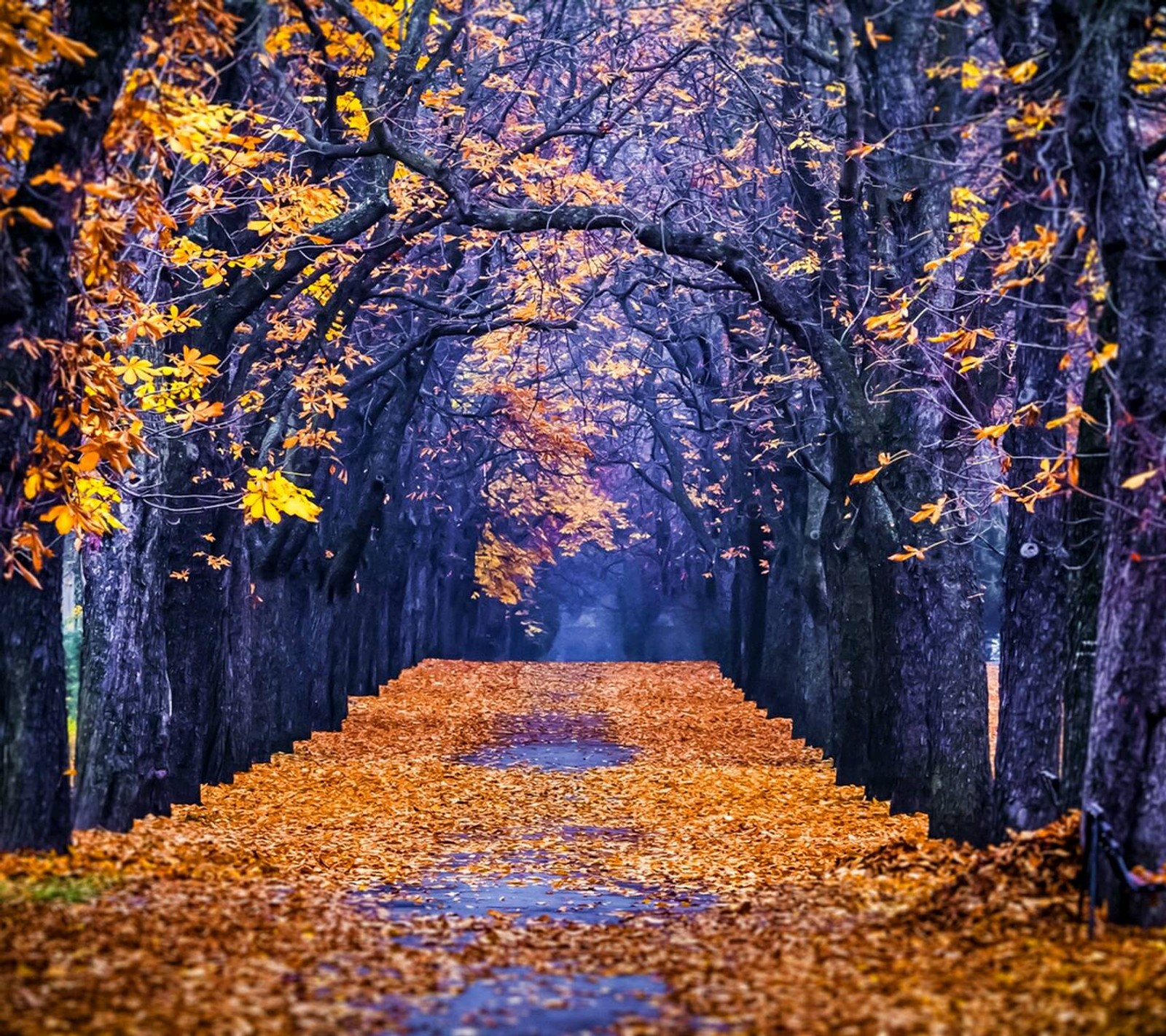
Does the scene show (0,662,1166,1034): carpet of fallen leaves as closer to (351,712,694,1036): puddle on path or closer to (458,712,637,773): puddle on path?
(351,712,694,1036): puddle on path

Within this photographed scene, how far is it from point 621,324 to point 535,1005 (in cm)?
2326

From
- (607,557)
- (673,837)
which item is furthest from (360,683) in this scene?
(607,557)

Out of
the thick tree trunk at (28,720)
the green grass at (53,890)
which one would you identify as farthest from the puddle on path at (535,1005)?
the thick tree trunk at (28,720)

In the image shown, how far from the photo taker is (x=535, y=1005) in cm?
727

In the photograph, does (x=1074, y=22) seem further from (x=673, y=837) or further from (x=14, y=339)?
(x=673, y=837)

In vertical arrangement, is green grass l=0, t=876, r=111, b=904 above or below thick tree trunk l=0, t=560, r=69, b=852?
below

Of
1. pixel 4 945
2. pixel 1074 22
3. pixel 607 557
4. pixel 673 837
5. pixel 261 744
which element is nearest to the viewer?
pixel 4 945

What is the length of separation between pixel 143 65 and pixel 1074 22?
6.41m

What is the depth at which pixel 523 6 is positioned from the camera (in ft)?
74.5

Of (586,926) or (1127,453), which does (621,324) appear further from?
(1127,453)

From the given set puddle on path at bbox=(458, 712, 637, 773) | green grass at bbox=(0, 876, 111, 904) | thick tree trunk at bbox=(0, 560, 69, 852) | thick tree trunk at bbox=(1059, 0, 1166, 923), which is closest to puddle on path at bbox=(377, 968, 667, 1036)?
green grass at bbox=(0, 876, 111, 904)

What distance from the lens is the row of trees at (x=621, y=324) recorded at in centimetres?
920

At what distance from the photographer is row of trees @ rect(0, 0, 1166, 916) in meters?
9.20

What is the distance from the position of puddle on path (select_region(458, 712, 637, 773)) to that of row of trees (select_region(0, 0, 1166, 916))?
11.1ft
